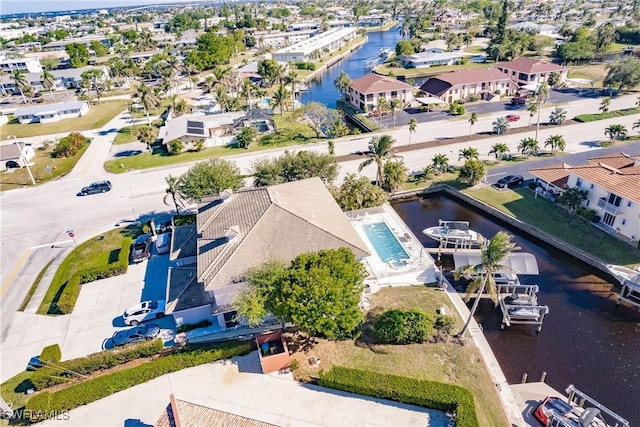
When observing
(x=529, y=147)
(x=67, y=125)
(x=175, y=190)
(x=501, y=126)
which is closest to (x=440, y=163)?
(x=529, y=147)

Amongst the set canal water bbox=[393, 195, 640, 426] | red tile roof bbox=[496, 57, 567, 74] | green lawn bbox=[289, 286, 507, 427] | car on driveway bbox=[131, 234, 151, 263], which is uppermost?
red tile roof bbox=[496, 57, 567, 74]

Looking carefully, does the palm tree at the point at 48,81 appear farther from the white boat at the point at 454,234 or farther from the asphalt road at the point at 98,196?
the white boat at the point at 454,234

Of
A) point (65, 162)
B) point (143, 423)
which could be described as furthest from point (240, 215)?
point (65, 162)

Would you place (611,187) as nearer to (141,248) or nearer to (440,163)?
(440,163)

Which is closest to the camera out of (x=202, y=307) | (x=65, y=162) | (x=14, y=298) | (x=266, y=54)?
(x=202, y=307)

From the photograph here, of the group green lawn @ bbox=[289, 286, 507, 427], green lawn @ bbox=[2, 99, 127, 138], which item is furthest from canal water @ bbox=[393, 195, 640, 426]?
green lawn @ bbox=[2, 99, 127, 138]

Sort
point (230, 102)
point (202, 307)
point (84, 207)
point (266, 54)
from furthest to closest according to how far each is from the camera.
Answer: point (266, 54) → point (230, 102) → point (84, 207) → point (202, 307)

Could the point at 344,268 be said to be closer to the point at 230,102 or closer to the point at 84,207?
the point at 84,207

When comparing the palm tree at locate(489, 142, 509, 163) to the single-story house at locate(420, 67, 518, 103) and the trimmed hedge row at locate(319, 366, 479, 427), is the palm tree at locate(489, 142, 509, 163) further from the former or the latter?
the trimmed hedge row at locate(319, 366, 479, 427)
